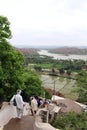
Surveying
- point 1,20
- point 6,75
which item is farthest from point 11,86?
point 1,20

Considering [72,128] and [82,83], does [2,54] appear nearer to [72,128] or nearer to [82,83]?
[72,128]

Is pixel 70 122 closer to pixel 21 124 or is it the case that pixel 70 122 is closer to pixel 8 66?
pixel 21 124

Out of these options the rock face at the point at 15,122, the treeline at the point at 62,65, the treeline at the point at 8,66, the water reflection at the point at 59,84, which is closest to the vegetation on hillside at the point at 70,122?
the rock face at the point at 15,122

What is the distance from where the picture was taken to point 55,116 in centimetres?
1377

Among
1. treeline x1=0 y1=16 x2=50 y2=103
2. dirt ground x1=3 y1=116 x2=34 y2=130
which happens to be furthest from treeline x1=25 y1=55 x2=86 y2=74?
dirt ground x1=3 y1=116 x2=34 y2=130

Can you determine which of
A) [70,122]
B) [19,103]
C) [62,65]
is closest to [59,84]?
[62,65]

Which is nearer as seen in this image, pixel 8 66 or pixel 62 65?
pixel 8 66

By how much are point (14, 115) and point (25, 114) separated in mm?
682

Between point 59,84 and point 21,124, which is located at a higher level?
point 21,124

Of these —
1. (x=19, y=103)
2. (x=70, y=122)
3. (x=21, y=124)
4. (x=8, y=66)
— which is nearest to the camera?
(x=21, y=124)

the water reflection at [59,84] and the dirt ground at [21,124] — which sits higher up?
the dirt ground at [21,124]

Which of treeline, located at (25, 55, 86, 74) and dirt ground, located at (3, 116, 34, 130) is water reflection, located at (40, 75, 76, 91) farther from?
dirt ground, located at (3, 116, 34, 130)

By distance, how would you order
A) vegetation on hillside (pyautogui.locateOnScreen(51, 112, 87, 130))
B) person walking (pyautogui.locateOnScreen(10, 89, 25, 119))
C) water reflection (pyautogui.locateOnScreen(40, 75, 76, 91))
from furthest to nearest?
water reflection (pyautogui.locateOnScreen(40, 75, 76, 91))
vegetation on hillside (pyautogui.locateOnScreen(51, 112, 87, 130))
person walking (pyautogui.locateOnScreen(10, 89, 25, 119))

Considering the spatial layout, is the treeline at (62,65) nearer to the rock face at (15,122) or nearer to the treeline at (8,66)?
the treeline at (8,66)
